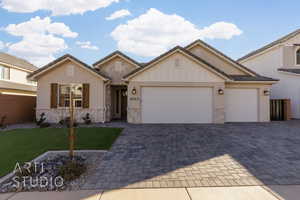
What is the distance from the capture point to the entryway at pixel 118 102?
1472cm

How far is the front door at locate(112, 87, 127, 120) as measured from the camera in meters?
14.8

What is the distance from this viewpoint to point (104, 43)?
1546cm

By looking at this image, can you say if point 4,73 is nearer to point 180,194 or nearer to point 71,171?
point 71,171

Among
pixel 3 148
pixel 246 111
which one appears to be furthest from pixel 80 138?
pixel 246 111

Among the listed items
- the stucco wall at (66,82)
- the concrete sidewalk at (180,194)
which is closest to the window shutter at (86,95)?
the stucco wall at (66,82)

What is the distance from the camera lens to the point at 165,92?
455 inches

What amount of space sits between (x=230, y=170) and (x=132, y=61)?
11.2 metres

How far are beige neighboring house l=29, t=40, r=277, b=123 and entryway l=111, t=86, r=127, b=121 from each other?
4.70ft

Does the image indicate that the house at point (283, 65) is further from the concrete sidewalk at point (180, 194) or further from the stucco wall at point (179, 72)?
the concrete sidewalk at point (180, 194)

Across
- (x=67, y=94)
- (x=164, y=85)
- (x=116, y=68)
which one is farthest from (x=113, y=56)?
(x=164, y=85)

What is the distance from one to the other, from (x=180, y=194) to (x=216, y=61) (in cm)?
1281

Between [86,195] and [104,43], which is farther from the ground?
[104,43]

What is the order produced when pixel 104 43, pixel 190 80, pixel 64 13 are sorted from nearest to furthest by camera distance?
pixel 190 80, pixel 64 13, pixel 104 43

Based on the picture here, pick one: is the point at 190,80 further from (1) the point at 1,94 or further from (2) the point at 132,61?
(1) the point at 1,94
